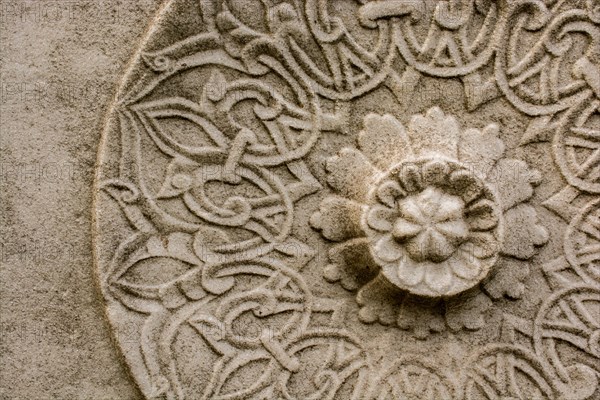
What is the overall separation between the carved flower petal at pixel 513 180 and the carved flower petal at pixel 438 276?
0.71 ft

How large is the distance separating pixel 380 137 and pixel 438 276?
1.13 feet

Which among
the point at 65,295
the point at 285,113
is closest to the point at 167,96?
the point at 285,113

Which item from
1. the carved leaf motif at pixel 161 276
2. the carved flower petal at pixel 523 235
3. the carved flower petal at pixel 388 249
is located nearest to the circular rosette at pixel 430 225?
the carved flower petal at pixel 388 249

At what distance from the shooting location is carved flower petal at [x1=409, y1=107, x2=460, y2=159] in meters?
1.61

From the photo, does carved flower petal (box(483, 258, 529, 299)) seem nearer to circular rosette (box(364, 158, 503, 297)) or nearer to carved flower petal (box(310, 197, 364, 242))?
circular rosette (box(364, 158, 503, 297))

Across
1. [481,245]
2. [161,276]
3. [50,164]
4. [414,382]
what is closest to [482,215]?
[481,245]

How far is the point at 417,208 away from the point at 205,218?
478 millimetres

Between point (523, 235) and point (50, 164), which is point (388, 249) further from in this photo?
point (50, 164)

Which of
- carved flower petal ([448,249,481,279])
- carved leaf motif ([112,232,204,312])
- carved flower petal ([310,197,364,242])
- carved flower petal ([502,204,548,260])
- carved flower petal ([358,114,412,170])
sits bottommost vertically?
carved leaf motif ([112,232,204,312])

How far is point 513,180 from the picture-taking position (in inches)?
64.3

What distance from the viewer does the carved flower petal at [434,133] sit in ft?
5.30

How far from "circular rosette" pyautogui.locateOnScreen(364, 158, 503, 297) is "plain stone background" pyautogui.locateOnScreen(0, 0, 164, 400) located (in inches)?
25.6

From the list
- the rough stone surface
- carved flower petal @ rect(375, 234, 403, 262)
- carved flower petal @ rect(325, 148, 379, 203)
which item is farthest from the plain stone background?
carved flower petal @ rect(375, 234, 403, 262)

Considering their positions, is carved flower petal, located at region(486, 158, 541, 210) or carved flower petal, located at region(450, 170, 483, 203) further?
carved flower petal, located at region(486, 158, 541, 210)
